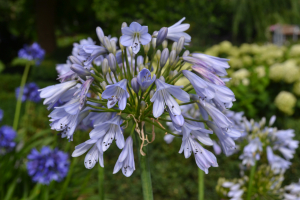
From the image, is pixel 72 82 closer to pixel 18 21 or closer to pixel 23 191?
pixel 23 191

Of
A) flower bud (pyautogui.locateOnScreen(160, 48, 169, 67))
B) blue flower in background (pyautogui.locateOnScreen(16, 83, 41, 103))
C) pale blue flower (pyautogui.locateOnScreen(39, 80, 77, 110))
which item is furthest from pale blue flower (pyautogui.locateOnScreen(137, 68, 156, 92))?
blue flower in background (pyautogui.locateOnScreen(16, 83, 41, 103))

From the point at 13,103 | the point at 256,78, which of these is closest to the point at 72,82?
the point at 256,78

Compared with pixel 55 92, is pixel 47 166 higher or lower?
lower

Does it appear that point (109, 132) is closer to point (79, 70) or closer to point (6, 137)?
point (79, 70)

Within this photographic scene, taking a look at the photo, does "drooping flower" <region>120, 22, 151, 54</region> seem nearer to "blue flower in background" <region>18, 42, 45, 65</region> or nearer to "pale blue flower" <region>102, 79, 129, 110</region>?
"pale blue flower" <region>102, 79, 129, 110</region>

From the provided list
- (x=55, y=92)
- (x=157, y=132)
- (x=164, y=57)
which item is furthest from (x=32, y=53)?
(x=164, y=57)

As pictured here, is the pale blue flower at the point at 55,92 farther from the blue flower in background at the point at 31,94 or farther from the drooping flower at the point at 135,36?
the blue flower in background at the point at 31,94
